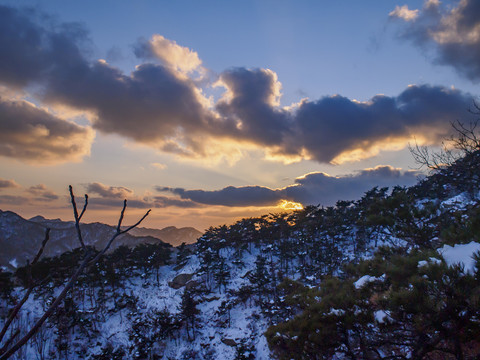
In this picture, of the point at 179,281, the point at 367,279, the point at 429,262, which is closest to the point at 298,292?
the point at 367,279

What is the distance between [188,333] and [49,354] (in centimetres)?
1597

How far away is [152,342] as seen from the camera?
31062 mm

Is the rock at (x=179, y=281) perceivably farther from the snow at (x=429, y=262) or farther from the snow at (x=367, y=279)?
the snow at (x=429, y=262)

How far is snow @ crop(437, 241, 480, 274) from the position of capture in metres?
4.74

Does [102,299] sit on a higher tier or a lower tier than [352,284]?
lower

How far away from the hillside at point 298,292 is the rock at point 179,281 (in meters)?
0.24

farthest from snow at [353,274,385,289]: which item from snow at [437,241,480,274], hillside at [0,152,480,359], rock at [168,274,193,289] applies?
rock at [168,274,193,289]

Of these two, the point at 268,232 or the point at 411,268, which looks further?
the point at 268,232

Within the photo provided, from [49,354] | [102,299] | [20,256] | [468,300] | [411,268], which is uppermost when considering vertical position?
[411,268]

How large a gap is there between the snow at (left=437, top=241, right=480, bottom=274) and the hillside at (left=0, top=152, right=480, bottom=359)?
38 millimetres

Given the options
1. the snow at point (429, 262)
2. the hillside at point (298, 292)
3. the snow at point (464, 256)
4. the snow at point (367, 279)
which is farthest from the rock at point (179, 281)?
the snow at point (464, 256)

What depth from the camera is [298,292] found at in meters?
12.5

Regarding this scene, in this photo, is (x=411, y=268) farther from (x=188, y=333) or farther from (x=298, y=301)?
(x=188, y=333)

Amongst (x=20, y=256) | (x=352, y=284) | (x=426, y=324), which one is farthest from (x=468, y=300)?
(x=20, y=256)
